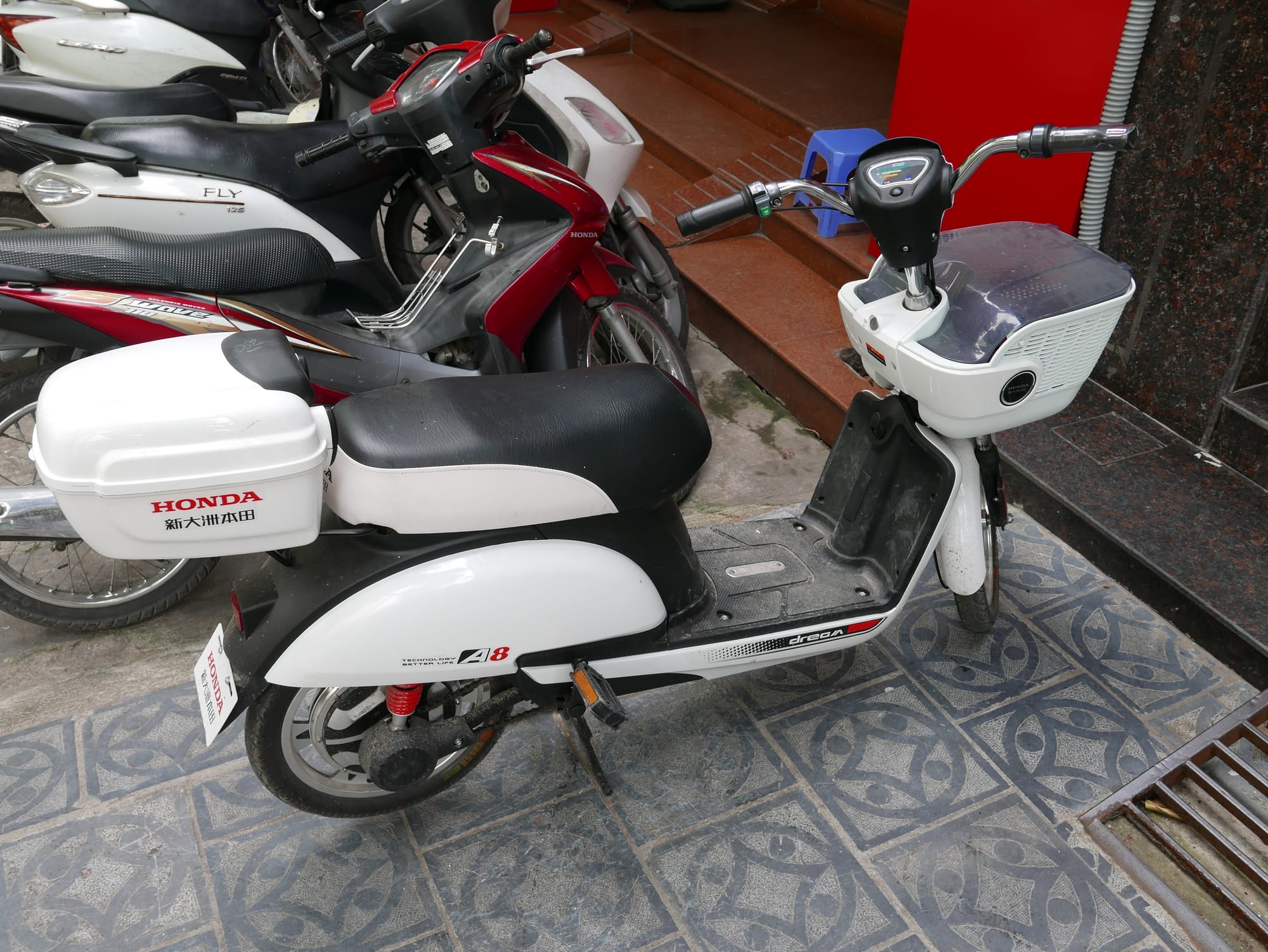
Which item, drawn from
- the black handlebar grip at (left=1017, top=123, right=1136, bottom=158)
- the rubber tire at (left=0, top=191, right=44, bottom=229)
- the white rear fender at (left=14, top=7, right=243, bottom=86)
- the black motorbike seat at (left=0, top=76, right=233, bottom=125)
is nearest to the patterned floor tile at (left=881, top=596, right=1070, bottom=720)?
the black handlebar grip at (left=1017, top=123, right=1136, bottom=158)

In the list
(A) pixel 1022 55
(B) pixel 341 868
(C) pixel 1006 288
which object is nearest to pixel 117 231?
(B) pixel 341 868

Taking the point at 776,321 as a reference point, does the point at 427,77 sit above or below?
above

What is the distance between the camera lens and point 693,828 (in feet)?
7.19

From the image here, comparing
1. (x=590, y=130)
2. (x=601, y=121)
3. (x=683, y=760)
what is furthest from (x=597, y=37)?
(x=683, y=760)

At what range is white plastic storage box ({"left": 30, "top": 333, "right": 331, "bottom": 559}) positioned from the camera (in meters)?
1.48

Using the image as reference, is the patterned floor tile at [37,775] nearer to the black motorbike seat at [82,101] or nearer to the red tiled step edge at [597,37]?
the black motorbike seat at [82,101]

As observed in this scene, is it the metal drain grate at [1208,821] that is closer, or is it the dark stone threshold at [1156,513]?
the metal drain grate at [1208,821]

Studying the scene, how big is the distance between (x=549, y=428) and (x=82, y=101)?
256cm

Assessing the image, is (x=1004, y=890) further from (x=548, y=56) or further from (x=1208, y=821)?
(x=548, y=56)

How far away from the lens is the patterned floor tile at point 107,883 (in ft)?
6.43

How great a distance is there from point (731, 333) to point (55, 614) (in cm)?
252

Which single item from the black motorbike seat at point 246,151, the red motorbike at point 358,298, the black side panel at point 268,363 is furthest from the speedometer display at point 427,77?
the black side panel at point 268,363

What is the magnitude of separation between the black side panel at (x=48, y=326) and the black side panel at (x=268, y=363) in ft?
3.09

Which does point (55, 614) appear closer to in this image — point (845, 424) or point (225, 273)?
point (225, 273)
